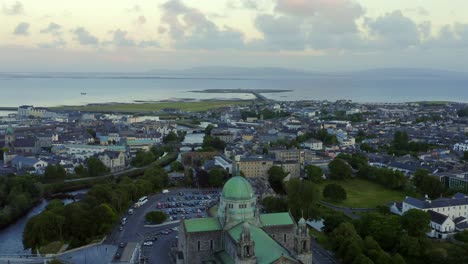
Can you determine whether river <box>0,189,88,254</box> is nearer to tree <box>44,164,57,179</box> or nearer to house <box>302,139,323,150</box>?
tree <box>44,164,57,179</box>

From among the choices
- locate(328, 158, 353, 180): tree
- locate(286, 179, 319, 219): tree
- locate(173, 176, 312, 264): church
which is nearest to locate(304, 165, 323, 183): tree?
locate(328, 158, 353, 180): tree

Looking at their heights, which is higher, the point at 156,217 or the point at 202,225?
the point at 202,225

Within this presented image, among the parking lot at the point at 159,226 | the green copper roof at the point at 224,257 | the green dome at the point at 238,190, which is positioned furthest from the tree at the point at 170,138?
the green copper roof at the point at 224,257

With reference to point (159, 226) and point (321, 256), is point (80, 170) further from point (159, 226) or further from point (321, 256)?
point (321, 256)

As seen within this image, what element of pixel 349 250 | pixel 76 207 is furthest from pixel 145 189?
pixel 349 250

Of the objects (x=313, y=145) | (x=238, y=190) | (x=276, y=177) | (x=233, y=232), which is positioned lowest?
(x=276, y=177)

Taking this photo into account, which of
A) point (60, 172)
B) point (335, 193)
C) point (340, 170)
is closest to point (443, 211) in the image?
point (335, 193)

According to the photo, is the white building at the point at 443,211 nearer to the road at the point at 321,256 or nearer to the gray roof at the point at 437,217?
the gray roof at the point at 437,217
